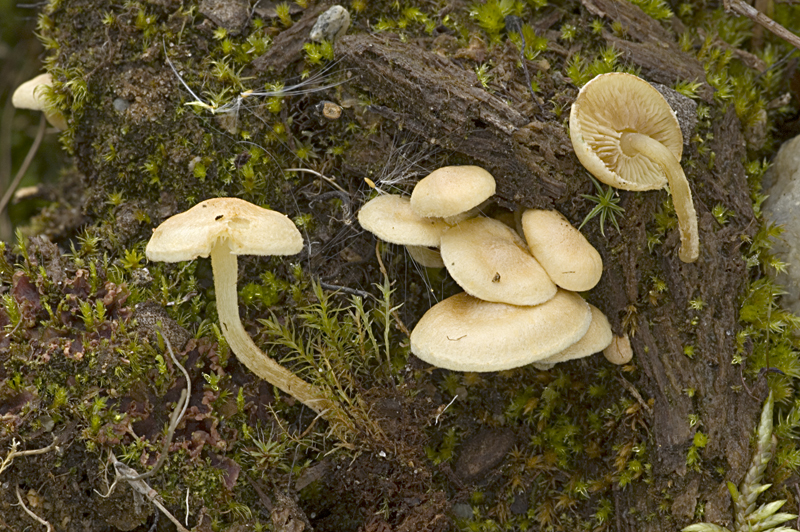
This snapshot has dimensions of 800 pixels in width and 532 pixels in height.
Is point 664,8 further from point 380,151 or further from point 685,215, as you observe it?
point 380,151

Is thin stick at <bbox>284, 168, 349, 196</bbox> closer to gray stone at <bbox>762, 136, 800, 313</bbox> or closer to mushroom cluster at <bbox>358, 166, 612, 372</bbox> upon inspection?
mushroom cluster at <bbox>358, 166, 612, 372</bbox>

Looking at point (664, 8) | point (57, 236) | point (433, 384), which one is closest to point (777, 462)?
point (433, 384)

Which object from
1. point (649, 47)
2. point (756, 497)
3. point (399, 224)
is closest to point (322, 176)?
point (399, 224)

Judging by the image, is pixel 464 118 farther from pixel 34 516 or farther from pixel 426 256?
pixel 34 516

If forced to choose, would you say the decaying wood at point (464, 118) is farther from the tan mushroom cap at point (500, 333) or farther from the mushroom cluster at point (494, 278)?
the tan mushroom cap at point (500, 333)

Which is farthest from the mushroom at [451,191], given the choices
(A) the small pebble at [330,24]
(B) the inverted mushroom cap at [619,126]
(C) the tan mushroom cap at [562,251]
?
(A) the small pebble at [330,24]
